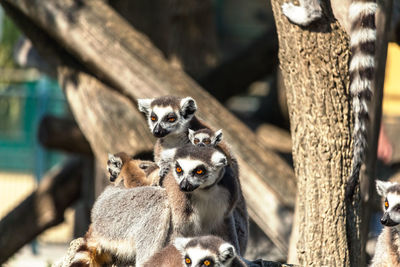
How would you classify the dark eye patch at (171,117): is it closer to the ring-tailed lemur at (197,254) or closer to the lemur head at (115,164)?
the lemur head at (115,164)

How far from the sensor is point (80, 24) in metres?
6.59

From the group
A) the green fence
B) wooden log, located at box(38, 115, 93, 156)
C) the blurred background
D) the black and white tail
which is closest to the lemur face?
the black and white tail

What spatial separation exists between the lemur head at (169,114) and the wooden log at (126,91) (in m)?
0.82

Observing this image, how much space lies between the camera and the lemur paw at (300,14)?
4.49 metres

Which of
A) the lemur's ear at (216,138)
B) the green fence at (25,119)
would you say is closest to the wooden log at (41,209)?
the green fence at (25,119)

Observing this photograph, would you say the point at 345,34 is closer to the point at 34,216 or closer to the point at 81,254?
the point at 81,254

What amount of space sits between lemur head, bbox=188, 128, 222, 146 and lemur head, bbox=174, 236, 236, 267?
103 centimetres

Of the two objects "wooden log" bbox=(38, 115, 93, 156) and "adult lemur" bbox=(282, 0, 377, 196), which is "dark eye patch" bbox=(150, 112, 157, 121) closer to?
"adult lemur" bbox=(282, 0, 377, 196)

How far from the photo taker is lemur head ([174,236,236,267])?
12.3 feet

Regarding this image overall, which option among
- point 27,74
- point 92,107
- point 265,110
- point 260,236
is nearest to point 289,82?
point 92,107

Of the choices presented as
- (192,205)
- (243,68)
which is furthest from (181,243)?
(243,68)

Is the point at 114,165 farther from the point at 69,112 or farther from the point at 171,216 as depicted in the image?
the point at 69,112

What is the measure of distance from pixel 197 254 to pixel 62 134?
5918mm

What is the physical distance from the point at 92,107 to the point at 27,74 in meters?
10.0
